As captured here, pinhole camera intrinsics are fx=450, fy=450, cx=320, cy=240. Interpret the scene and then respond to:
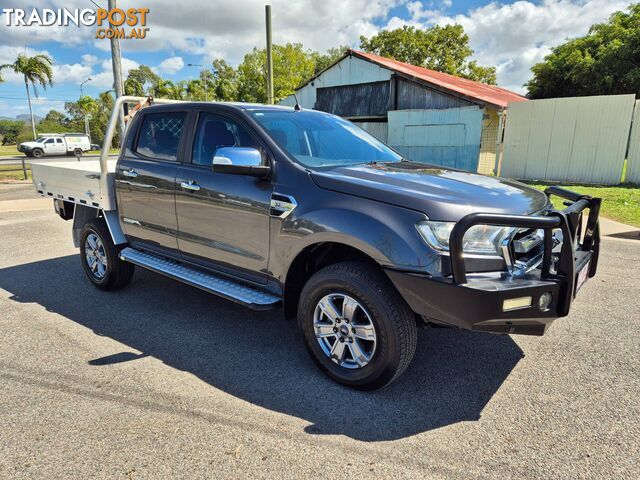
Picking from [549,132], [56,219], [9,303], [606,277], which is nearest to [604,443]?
[606,277]

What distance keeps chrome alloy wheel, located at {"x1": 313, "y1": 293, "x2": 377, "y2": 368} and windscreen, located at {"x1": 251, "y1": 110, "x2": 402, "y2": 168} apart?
102 centimetres

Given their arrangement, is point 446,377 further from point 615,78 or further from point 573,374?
point 615,78

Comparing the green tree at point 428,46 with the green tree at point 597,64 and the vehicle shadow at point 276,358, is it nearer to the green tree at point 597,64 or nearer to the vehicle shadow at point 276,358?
the green tree at point 597,64

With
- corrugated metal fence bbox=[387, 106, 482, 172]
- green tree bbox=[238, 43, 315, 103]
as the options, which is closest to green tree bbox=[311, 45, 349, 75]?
green tree bbox=[238, 43, 315, 103]

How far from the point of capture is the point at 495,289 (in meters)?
2.40

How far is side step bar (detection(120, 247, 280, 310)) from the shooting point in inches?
130

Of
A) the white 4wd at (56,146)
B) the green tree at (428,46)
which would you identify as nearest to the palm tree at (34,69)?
Answer: the white 4wd at (56,146)

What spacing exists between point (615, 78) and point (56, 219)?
26.0m

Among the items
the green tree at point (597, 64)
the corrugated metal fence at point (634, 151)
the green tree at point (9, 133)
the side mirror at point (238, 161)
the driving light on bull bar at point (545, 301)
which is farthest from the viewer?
the green tree at point (9, 133)

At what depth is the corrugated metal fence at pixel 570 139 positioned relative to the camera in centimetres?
1362

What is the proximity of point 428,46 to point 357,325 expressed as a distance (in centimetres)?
4388

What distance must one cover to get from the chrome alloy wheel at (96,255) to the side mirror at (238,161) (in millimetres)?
2433

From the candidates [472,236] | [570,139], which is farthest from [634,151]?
[472,236]

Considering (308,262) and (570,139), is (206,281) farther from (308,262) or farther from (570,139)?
(570,139)
